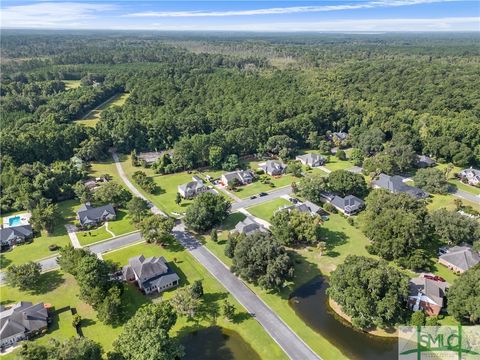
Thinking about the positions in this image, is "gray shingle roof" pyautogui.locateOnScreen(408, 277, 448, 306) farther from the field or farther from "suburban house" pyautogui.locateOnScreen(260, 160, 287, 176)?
the field

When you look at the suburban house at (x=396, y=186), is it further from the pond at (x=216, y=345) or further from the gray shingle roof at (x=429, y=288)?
the pond at (x=216, y=345)

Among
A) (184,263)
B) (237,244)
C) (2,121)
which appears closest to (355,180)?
(237,244)

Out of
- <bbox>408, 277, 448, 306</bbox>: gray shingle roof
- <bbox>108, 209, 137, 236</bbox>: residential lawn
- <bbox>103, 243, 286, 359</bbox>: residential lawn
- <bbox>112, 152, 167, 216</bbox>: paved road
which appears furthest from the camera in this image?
<bbox>112, 152, 167, 216</bbox>: paved road

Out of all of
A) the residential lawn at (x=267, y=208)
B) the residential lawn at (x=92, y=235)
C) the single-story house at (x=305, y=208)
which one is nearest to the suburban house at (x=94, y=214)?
the residential lawn at (x=92, y=235)

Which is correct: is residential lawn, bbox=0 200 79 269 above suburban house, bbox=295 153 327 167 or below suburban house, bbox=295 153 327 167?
below

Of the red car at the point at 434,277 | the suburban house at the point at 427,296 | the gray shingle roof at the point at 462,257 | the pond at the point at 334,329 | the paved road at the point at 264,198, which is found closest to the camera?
the pond at the point at 334,329

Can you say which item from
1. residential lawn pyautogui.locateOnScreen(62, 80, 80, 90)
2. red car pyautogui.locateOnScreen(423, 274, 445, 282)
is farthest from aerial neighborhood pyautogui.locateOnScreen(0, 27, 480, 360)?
residential lawn pyautogui.locateOnScreen(62, 80, 80, 90)
